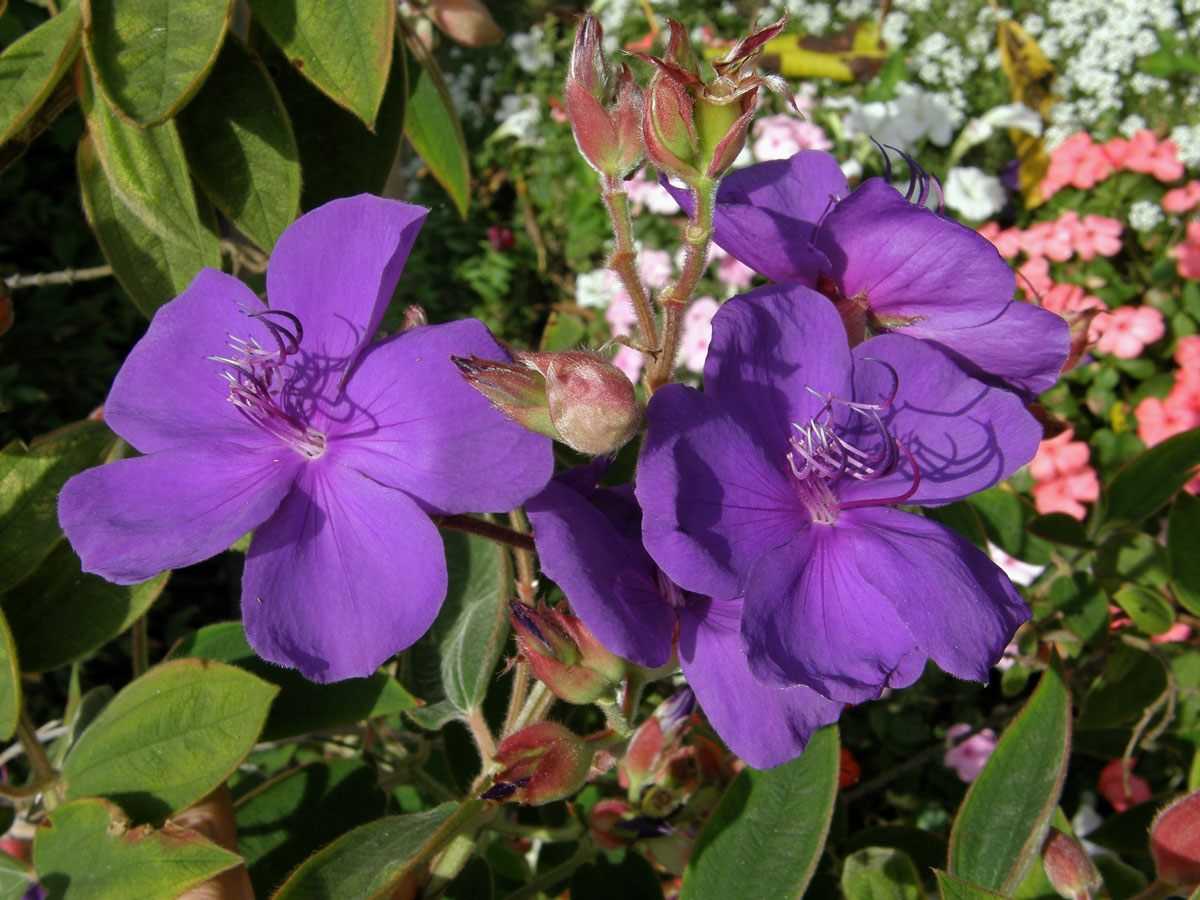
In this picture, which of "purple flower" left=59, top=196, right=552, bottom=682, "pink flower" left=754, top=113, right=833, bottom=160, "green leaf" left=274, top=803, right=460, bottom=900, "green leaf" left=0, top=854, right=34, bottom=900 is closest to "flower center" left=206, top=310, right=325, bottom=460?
"purple flower" left=59, top=196, right=552, bottom=682

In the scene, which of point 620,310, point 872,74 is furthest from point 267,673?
point 872,74

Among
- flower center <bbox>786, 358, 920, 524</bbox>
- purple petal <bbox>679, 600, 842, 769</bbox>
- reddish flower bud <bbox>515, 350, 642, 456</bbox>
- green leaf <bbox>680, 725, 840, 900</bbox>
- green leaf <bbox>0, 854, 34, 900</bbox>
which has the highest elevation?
reddish flower bud <bbox>515, 350, 642, 456</bbox>

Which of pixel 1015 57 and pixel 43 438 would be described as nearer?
pixel 43 438

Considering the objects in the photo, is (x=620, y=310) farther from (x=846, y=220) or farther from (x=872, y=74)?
(x=846, y=220)

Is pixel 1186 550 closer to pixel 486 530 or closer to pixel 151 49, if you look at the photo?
pixel 486 530

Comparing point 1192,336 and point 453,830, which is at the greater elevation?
point 453,830

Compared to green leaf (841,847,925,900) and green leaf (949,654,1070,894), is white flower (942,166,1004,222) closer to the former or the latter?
green leaf (949,654,1070,894)

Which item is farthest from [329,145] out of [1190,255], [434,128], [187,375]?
[1190,255]
